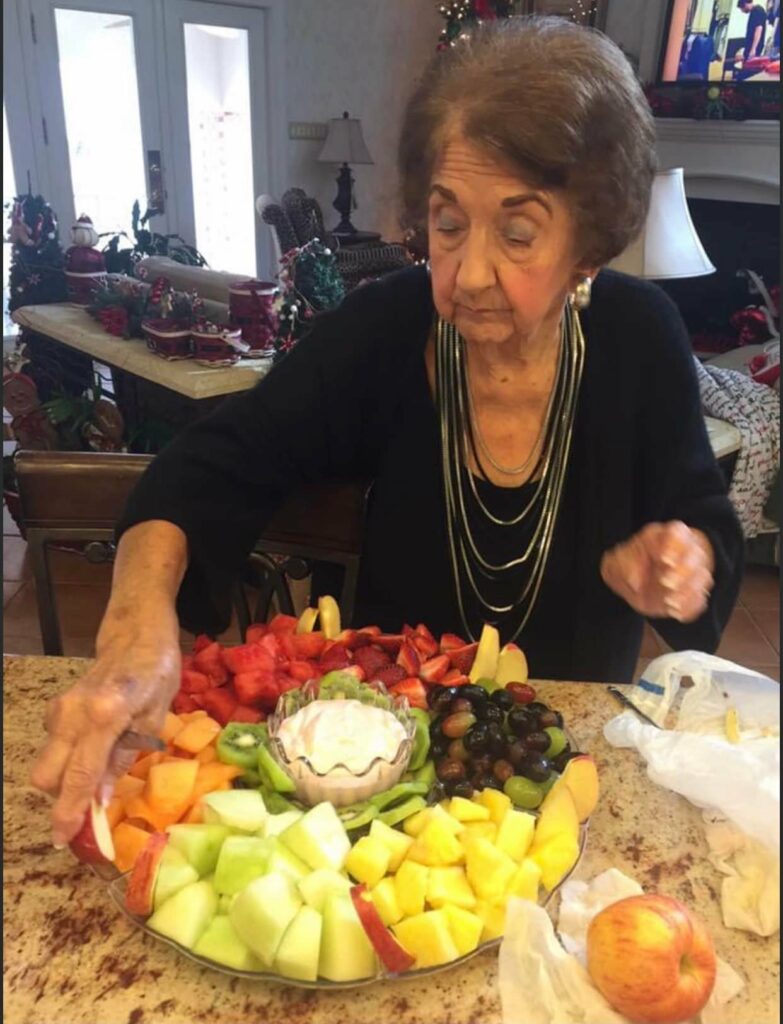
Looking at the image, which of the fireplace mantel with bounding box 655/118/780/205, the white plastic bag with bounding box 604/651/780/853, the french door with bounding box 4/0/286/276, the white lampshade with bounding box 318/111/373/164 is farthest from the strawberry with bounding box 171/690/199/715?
the white lampshade with bounding box 318/111/373/164

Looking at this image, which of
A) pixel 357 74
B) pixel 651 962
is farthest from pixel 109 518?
pixel 357 74

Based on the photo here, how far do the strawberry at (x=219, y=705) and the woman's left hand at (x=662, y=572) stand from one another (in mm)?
450

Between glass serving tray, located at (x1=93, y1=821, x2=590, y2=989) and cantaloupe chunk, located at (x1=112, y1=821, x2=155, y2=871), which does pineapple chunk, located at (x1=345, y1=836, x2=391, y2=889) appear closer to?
glass serving tray, located at (x1=93, y1=821, x2=590, y2=989)

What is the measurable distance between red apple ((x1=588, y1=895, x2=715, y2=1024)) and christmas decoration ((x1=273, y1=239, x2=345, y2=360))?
221 cm

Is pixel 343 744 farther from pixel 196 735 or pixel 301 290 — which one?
pixel 301 290

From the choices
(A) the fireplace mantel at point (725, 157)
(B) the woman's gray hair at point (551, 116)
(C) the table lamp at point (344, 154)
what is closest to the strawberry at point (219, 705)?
(B) the woman's gray hair at point (551, 116)

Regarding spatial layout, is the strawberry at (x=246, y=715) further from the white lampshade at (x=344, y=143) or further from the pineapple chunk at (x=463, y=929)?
the white lampshade at (x=344, y=143)

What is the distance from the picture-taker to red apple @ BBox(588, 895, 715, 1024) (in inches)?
25.0

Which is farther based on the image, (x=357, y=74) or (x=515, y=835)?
(x=357, y=74)

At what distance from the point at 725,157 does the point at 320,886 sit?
225 inches

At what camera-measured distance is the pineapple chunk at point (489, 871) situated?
0.70m

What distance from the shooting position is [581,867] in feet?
2.64

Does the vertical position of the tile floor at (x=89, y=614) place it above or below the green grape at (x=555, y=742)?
below

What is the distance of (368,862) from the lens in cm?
72
